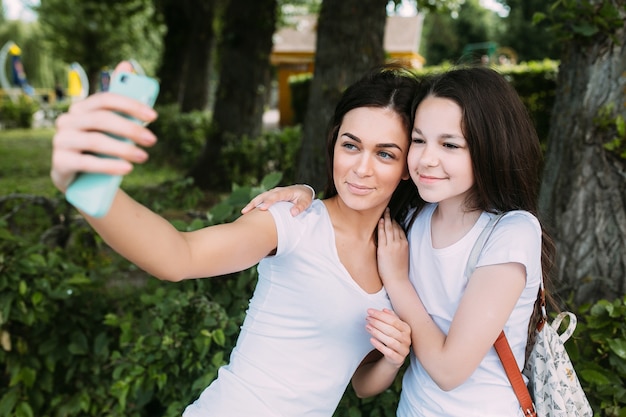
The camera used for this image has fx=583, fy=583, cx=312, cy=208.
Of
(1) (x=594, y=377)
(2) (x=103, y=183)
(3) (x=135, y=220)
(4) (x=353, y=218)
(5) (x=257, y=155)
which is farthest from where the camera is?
(5) (x=257, y=155)

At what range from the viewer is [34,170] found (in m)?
11.7

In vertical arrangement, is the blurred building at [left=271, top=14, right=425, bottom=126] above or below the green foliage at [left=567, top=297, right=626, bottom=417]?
above

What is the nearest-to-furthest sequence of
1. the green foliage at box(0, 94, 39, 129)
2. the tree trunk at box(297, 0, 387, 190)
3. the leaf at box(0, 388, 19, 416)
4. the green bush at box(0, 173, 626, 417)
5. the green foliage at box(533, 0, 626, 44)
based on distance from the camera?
1. the green bush at box(0, 173, 626, 417)
2. the leaf at box(0, 388, 19, 416)
3. the green foliage at box(533, 0, 626, 44)
4. the tree trunk at box(297, 0, 387, 190)
5. the green foliage at box(0, 94, 39, 129)

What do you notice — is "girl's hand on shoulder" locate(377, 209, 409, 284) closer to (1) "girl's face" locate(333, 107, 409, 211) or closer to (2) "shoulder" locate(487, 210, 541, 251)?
(1) "girl's face" locate(333, 107, 409, 211)

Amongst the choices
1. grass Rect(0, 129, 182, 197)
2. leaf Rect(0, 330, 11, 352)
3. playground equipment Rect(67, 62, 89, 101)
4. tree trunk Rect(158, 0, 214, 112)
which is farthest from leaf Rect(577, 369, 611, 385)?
playground equipment Rect(67, 62, 89, 101)

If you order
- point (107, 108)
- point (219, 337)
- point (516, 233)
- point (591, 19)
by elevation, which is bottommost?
point (219, 337)

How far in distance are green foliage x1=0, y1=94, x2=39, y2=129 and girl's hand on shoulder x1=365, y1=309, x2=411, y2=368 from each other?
77.2 ft

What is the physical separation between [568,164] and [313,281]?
1.96 meters

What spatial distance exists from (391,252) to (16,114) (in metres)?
23.5

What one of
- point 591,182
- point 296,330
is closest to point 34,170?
point 591,182

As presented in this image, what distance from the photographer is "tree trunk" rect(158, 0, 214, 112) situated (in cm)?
1426

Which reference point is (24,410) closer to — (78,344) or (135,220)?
(78,344)

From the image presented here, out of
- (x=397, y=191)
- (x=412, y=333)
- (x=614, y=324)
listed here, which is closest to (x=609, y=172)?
(x=614, y=324)

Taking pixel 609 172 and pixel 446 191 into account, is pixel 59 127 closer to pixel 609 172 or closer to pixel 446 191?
pixel 446 191
